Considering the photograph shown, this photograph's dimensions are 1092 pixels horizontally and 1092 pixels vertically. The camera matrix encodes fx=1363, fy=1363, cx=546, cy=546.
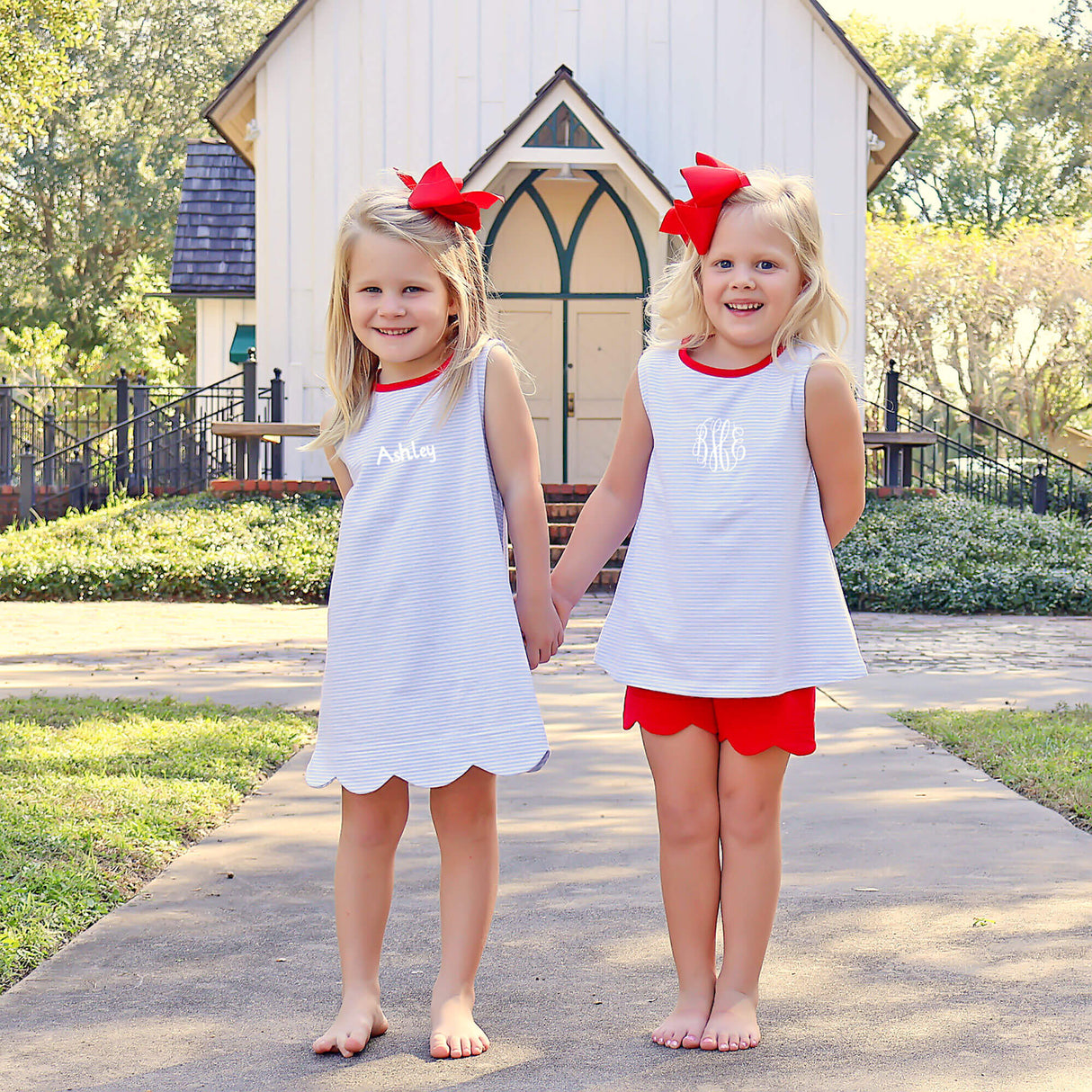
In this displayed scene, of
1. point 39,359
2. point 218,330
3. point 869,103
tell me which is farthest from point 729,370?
point 39,359

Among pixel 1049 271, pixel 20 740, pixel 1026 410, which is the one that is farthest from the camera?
pixel 1026 410

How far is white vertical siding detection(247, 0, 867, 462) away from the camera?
49.4ft

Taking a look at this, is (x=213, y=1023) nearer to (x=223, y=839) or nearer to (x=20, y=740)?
(x=223, y=839)

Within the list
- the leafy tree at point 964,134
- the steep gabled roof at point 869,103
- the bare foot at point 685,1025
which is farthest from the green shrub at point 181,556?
the leafy tree at point 964,134

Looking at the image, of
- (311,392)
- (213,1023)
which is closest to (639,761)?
(213,1023)

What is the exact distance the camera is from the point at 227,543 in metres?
12.7

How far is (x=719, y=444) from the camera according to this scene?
2787mm

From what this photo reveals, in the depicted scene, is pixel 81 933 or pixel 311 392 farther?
pixel 311 392

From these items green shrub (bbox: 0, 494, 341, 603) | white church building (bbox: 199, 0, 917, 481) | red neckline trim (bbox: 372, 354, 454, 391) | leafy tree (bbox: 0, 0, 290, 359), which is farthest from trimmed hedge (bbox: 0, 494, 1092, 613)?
leafy tree (bbox: 0, 0, 290, 359)

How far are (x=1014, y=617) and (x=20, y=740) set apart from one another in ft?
27.9

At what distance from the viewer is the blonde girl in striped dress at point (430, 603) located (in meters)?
2.71

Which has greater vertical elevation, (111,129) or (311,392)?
(111,129)

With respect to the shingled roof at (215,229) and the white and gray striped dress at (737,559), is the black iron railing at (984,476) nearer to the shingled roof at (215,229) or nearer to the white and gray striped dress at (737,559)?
the shingled roof at (215,229)

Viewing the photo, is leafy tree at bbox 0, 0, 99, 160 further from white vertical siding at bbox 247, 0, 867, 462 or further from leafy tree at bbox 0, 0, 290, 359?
Result: leafy tree at bbox 0, 0, 290, 359
